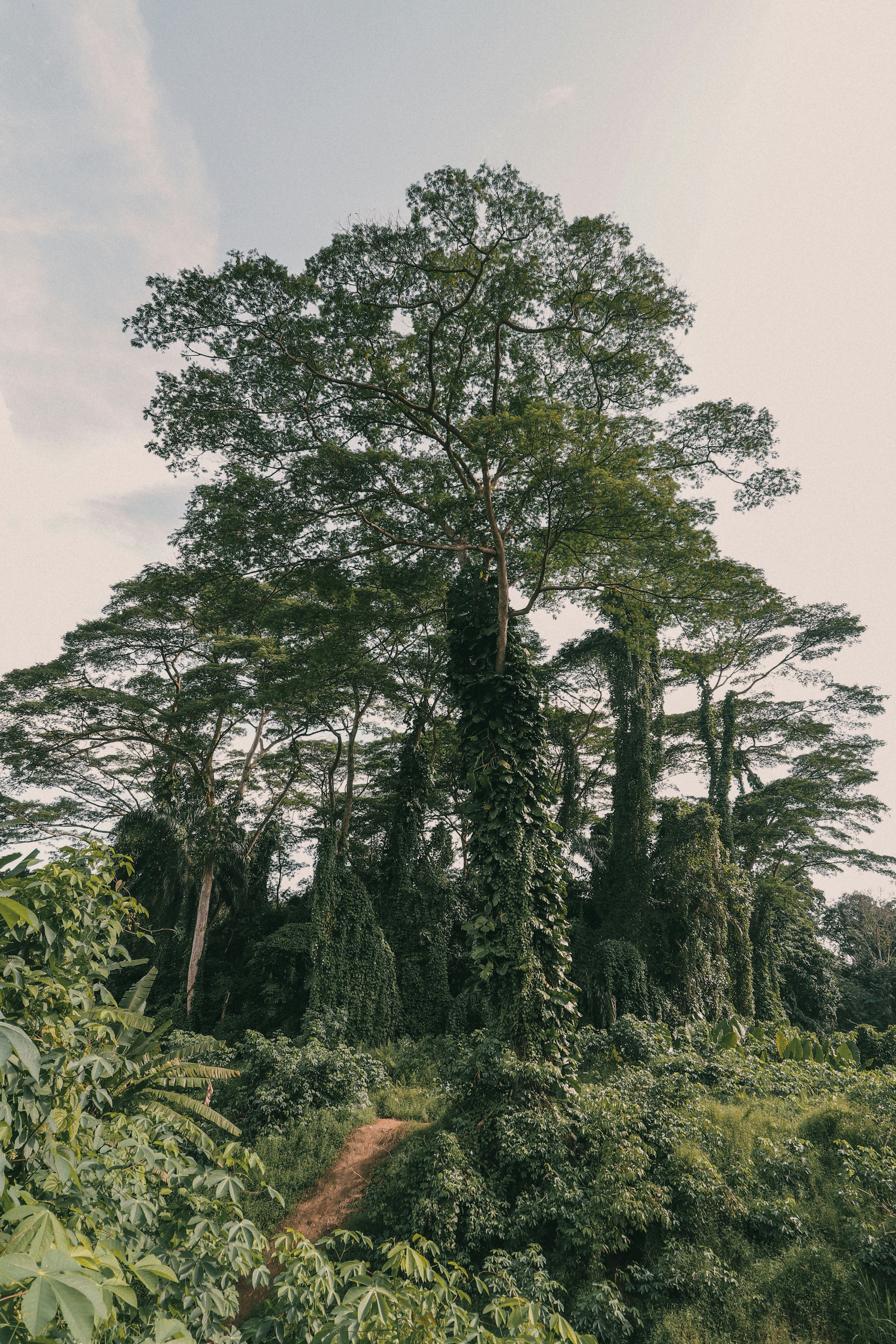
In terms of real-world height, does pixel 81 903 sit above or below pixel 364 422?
below

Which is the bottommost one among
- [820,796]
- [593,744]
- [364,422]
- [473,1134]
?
[473,1134]

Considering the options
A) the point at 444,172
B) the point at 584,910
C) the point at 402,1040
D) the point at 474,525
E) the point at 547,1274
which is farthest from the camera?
the point at 584,910

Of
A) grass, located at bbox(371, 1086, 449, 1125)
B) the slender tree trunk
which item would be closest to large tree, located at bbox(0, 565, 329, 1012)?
the slender tree trunk

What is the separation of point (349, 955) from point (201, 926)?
4174mm

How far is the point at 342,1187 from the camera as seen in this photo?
6.77 meters

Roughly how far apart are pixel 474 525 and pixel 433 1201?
25.5ft

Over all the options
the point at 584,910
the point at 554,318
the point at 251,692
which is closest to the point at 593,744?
the point at 584,910

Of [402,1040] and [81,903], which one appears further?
[402,1040]

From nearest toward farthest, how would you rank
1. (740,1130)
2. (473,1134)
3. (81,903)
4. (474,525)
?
1. (81,903)
2. (740,1130)
3. (473,1134)
4. (474,525)

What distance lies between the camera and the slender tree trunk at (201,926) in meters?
13.9

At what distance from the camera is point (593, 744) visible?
18609 mm

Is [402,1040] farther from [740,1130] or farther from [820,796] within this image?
[820,796]

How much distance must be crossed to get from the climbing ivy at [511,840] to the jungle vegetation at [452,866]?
0.16 ft

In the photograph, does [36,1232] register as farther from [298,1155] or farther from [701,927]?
[701,927]
